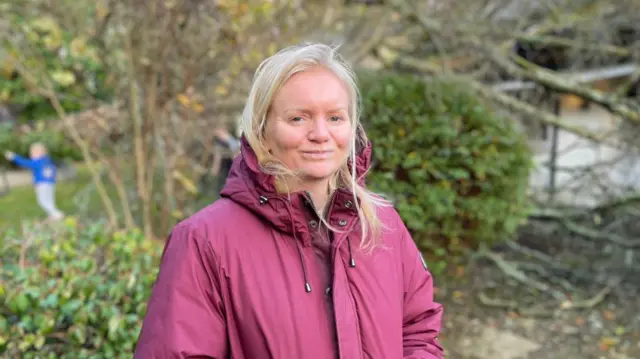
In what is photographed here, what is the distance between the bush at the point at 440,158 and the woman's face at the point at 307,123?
8.82ft

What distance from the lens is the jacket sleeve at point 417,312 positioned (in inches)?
73.3

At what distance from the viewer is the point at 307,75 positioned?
160cm

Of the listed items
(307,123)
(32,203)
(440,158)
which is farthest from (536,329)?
(32,203)

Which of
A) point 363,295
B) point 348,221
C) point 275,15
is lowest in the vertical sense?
point 363,295

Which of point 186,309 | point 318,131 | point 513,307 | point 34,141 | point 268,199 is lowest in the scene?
point 513,307

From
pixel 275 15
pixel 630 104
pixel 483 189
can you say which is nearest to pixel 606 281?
pixel 630 104

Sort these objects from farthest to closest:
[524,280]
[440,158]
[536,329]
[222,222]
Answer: [524,280], [536,329], [440,158], [222,222]

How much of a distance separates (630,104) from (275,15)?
12.0 ft

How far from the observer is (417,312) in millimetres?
1880

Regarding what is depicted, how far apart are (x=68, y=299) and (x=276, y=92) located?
1.49 m

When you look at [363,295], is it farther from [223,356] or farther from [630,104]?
[630,104]

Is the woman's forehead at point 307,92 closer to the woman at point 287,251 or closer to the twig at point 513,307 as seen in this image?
the woman at point 287,251

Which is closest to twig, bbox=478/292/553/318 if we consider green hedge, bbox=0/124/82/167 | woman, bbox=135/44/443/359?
woman, bbox=135/44/443/359

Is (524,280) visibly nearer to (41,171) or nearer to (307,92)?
(307,92)
